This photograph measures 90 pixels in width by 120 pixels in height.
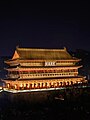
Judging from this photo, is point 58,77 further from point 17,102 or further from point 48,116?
point 48,116

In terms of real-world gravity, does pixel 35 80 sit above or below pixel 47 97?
above

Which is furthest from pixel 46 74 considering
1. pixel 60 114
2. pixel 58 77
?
pixel 60 114

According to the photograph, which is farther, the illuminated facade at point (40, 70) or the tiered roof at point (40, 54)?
the tiered roof at point (40, 54)

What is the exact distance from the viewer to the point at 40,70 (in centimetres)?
5872

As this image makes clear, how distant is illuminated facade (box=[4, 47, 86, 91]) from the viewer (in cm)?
5606

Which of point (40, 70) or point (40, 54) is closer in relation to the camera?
point (40, 70)

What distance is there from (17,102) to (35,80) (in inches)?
289

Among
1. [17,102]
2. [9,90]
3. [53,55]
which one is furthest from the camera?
[53,55]

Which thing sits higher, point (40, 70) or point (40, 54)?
point (40, 54)

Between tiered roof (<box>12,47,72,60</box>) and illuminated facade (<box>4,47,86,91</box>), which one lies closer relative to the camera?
A: illuminated facade (<box>4,47,86,91</box>)

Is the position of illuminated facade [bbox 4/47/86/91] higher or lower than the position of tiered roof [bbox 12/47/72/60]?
lower

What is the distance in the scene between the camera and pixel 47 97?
178 feet

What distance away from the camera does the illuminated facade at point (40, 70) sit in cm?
5606

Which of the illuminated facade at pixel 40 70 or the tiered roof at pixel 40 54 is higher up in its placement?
the tiered roof at pixel 40 54
